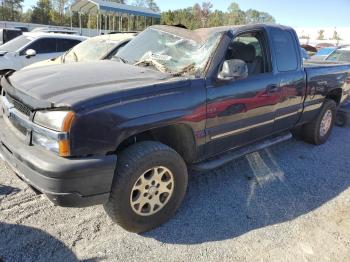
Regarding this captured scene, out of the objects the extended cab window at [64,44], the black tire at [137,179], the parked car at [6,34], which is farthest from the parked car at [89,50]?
the parked car at [6,34]

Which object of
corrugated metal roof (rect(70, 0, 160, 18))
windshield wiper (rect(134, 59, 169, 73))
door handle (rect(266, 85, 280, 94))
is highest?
corrugated metal roof (rect(70, 0, 160, 18))

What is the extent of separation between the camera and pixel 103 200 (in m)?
2.89

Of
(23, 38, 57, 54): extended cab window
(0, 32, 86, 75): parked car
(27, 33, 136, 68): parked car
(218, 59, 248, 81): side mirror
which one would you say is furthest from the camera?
(23, 38, 57, 54): extended cab window

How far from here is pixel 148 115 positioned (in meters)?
3.01

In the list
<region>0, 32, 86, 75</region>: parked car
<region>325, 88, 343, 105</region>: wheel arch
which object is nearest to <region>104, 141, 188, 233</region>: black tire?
<region>325, 88, 343, 105</region>: wheel arch

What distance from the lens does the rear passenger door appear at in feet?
14.7

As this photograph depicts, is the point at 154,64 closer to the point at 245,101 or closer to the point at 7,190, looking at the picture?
the point at 245,101

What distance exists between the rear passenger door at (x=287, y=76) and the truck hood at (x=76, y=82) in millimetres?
1721

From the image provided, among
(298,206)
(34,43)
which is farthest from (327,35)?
(298,206)

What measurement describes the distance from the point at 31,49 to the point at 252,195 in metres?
7.72

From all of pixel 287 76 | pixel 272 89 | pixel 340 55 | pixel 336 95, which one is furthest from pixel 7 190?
pixel 340 55

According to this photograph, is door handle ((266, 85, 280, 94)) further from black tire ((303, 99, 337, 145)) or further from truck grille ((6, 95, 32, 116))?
truck grille ((6, 95, 32, 116))

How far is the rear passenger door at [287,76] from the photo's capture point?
14.7ft

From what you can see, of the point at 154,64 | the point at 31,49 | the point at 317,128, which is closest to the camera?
the point at 154,64
